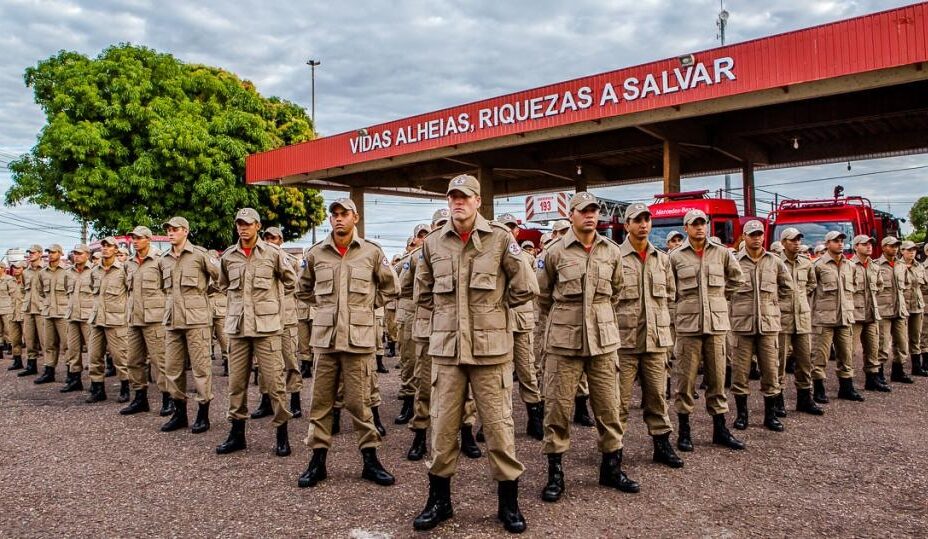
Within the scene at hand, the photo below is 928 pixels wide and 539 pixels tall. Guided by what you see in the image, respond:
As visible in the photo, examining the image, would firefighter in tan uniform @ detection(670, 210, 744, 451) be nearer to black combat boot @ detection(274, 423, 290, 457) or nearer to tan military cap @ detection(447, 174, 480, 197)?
tan military cap @ detection(447, 174, 480, 197)

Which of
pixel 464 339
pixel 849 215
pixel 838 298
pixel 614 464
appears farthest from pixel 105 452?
pixel 849 215

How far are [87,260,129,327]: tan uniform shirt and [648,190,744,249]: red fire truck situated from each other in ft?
30.3

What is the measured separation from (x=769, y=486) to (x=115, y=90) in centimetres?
2377

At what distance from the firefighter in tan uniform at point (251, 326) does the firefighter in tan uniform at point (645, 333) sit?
2956 millimetres

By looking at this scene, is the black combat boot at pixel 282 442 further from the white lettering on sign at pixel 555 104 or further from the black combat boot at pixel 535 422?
the white lettering on sign at pixel 555 104

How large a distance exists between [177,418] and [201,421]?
0.97 ft

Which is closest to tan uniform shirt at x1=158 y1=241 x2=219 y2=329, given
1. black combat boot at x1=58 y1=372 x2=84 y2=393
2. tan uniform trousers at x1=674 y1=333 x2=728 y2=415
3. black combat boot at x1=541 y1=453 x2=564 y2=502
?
black combat boot at x1=58 y1=372 x2=84 y2=393

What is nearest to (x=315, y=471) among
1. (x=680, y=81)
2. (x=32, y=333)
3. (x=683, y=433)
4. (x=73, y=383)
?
(x=683, y=433)

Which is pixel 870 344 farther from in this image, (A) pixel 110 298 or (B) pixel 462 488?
(A) pixel 110 298

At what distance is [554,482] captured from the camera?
4.45m

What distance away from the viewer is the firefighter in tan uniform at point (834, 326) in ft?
25.1

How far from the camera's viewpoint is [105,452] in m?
5.76

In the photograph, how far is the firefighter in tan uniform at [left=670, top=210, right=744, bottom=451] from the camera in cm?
564

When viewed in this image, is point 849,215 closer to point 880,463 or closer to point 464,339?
point 880,463
